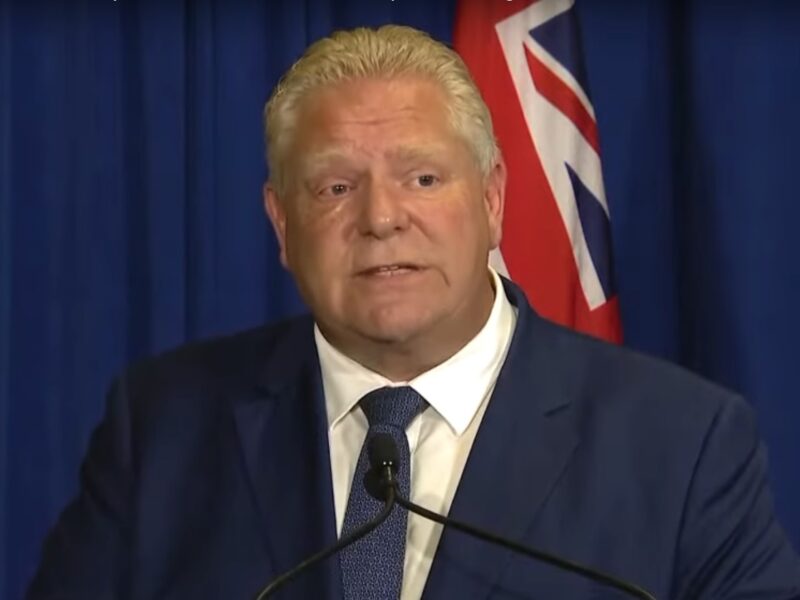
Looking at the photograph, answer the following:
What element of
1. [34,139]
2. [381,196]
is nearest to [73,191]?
[34,139]

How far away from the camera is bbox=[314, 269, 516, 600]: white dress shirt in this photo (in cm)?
171

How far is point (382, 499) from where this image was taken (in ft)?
4.92

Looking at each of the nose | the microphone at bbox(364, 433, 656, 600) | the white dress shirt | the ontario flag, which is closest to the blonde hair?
the nose

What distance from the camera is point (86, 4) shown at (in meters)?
2.65

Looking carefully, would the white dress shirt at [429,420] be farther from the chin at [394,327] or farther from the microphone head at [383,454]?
the microphone head at [383,454]

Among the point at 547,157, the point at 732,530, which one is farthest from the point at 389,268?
the point at 547,157

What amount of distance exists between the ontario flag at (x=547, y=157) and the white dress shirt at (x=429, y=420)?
0.72 meters

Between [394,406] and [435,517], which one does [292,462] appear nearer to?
[394,406]

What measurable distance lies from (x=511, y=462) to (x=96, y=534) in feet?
1.62

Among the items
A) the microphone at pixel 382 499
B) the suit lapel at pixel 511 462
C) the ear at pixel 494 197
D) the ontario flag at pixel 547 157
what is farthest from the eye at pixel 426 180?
the ontario flag at pixel 547 157

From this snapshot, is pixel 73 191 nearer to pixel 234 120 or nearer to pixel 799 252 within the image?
pixel 234 120

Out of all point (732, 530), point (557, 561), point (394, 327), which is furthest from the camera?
point (394, 327)

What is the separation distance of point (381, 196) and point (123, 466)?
1.52 feet

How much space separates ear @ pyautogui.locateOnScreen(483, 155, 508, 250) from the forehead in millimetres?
109
